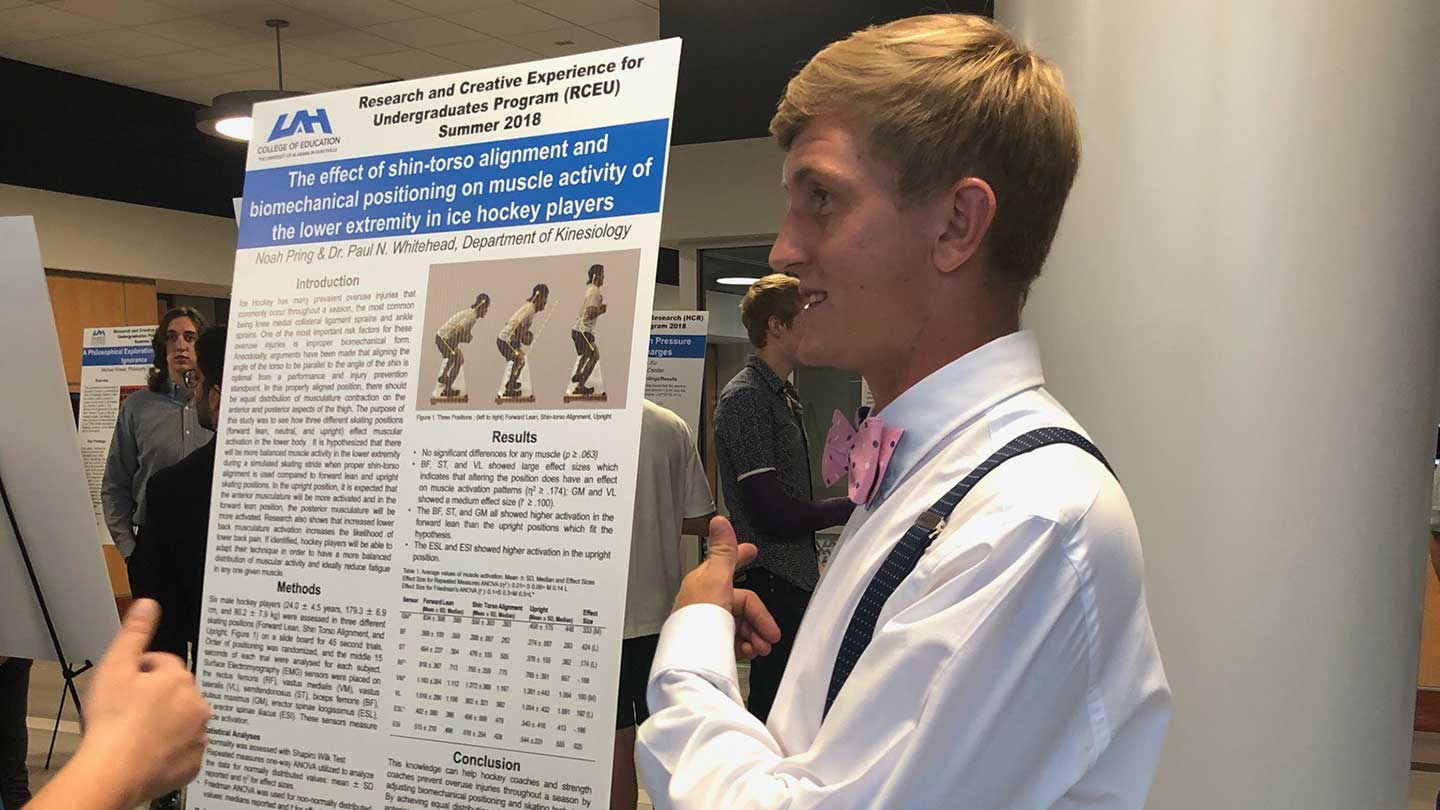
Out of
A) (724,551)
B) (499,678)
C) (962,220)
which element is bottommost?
(499,678)

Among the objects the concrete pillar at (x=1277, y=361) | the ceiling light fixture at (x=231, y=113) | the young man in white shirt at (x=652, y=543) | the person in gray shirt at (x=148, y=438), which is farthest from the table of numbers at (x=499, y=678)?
the ceiling light fixture at (x=231, y=113)

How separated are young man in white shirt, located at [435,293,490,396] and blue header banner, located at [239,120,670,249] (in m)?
0.13

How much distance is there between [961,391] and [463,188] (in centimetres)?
99

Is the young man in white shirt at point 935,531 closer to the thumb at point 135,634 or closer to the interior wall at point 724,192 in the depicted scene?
the thumb at point 135,634

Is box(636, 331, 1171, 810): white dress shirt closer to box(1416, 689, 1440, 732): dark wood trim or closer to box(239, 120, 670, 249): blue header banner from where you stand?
box(239, 120, 670, 249): blue header banner

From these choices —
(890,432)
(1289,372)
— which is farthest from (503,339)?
(1289,372)

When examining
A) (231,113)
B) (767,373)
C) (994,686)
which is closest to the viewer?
(994,686)

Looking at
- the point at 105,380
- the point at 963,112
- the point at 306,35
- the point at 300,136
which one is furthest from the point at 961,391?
the point at 105,380

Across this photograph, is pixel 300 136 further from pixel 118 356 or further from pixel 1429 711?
pixel 118 356

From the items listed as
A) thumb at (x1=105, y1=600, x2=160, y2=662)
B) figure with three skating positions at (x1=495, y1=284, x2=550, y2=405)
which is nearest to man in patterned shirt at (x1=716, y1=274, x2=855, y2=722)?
figure with three skating positions at (x1=495, y1=284, x2=550, y2=405)

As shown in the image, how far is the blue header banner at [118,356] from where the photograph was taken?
6.39 metres

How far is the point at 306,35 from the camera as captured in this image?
6023 millimetres

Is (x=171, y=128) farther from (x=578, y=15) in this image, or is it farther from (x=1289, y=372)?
(x=1289, y=372)

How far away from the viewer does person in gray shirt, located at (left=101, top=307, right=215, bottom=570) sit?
179 inches
